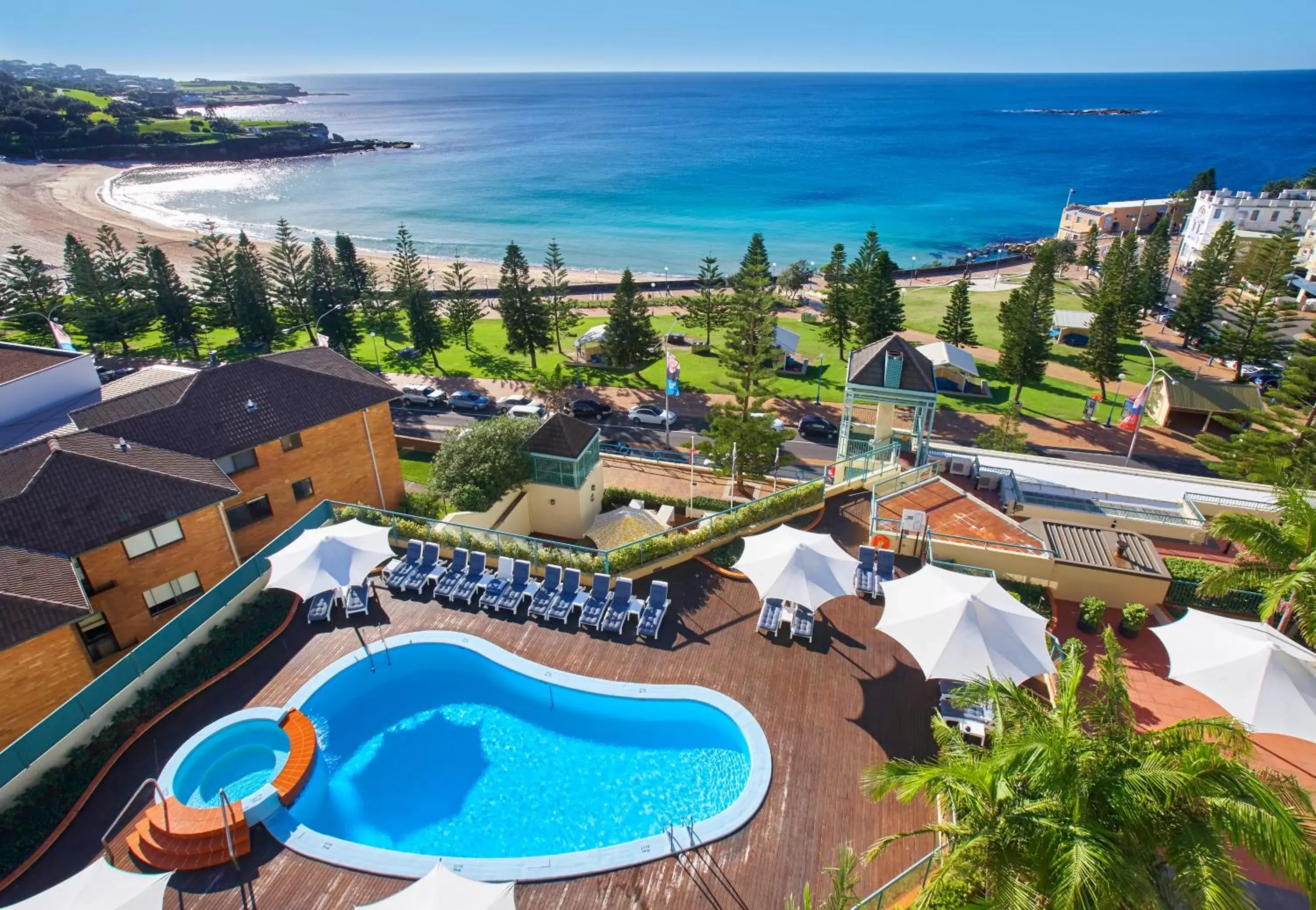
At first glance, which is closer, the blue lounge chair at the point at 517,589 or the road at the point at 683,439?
the blue lounge chair at the point at 517,589

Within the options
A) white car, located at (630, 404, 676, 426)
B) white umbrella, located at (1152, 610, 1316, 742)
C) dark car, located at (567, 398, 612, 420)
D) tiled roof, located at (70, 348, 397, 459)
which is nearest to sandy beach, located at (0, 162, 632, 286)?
dark car, located at (567, 398, 612, 420)

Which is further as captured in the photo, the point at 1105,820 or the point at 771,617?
the point at 771,617

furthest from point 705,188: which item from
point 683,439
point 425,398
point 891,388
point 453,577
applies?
point 453,577

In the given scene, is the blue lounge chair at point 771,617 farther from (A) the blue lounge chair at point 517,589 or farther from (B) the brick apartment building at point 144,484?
(B) the brick apartment building at point 144,484

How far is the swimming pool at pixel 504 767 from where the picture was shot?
11.3m

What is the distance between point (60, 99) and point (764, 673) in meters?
217

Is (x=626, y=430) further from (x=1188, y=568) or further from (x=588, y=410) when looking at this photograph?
(x=1188, y=568)

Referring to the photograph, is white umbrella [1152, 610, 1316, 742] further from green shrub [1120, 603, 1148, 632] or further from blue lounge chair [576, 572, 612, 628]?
blue lounge chair [576, 572, 612, 628]

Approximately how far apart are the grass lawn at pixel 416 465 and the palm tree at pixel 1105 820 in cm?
2377

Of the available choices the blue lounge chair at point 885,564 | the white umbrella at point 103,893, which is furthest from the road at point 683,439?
Result: the white umbrella at point 103,893

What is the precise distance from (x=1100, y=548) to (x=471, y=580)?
15.4 m

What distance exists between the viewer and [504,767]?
514 inches

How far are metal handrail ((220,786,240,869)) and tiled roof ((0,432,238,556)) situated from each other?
7.79 m

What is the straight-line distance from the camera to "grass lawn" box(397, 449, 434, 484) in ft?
96.2
